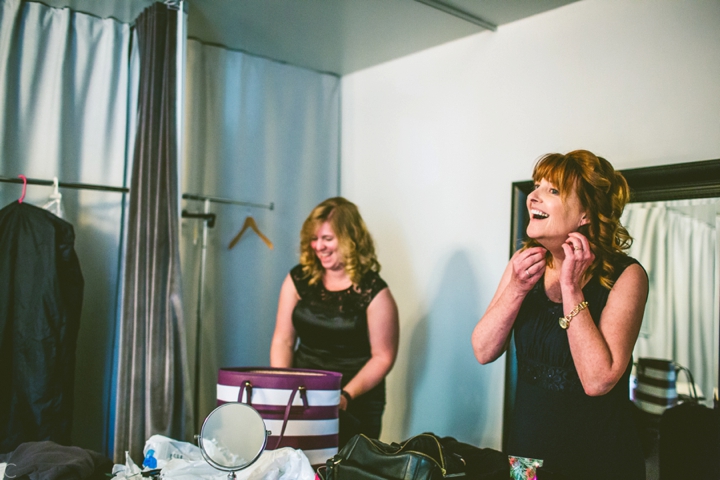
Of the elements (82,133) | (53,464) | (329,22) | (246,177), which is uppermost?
(329,22)

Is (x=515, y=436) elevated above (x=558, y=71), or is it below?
below

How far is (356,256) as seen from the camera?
2664 mm

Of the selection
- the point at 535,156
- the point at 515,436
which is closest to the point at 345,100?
the point at 535,156

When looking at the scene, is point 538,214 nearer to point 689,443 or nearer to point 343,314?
point 689,443

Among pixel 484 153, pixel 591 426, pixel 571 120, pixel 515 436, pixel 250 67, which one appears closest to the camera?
pixel 591 426

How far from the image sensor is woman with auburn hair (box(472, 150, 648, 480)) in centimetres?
171

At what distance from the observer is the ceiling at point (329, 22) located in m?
2.67

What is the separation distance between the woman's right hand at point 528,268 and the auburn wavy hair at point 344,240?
0.93 metres

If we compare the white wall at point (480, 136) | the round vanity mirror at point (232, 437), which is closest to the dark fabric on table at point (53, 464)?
the round vanity mirror at point (232, 437)

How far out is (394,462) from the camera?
5.07 feet

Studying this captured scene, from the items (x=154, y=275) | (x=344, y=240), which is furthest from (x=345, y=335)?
(x=154, y=275)

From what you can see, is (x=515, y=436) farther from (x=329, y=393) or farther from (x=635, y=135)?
(x=635, y=135)

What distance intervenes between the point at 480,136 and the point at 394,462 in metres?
1.86

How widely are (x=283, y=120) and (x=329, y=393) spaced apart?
1926mm
